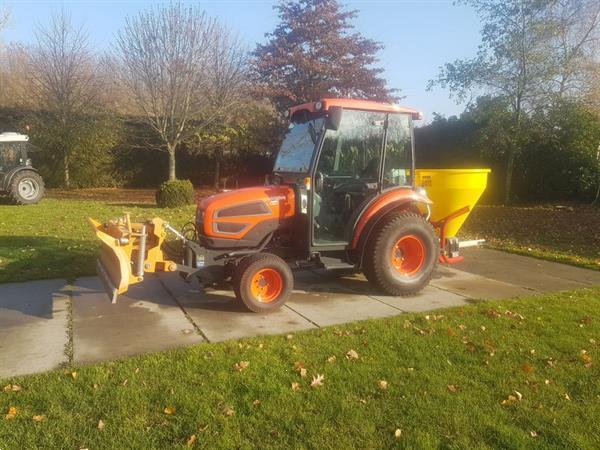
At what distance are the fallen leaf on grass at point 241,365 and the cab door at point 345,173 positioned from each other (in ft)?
6.48

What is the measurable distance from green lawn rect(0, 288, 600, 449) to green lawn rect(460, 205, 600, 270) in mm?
4588

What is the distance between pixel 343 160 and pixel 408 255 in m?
1.51

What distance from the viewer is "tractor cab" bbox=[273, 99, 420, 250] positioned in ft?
18.2

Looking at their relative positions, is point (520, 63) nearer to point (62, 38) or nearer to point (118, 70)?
point (118, 70)

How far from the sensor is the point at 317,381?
367 centimetres

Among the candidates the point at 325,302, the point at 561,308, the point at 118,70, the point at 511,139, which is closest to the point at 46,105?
the point at 118,70

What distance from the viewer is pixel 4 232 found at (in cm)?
995

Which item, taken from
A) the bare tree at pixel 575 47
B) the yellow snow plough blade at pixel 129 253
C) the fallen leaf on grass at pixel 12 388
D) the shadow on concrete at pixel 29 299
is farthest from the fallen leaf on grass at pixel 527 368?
the bare tree at pixel 575 47

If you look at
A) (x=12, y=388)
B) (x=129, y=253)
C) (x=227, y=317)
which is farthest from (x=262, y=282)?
(x=12, y=388)

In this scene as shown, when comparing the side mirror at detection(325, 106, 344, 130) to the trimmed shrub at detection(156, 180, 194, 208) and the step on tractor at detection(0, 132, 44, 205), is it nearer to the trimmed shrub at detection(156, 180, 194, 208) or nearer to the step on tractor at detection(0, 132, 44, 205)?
the trimmed shrub at detection(156, 180, 194, 208)

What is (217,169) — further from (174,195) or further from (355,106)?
(355,106)

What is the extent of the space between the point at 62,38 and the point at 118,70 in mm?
4294

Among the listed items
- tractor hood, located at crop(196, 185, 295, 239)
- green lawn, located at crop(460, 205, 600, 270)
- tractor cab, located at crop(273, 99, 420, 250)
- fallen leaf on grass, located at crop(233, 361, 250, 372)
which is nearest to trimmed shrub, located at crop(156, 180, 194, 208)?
green lawn, located at crop(460, 205, 600, 270)

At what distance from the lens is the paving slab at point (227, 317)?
4.80 meters
